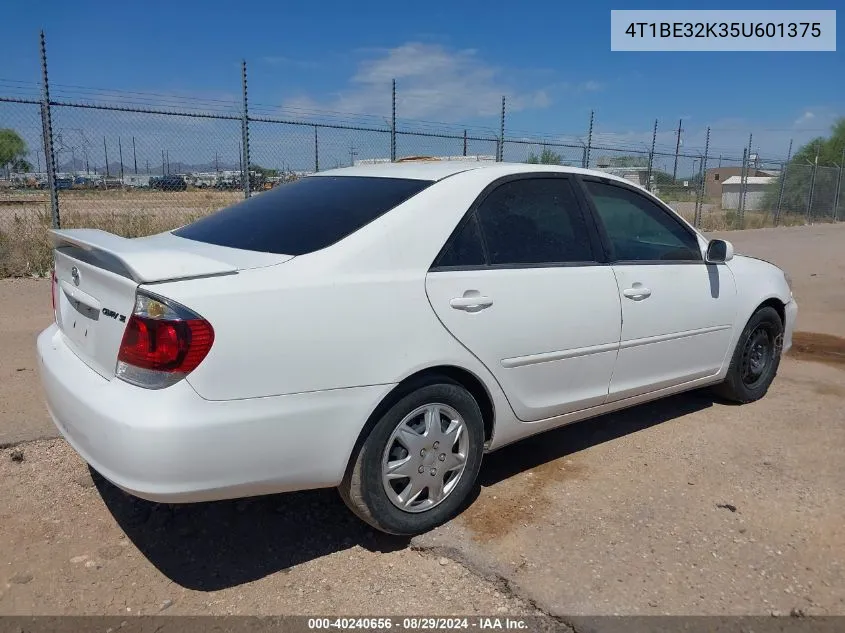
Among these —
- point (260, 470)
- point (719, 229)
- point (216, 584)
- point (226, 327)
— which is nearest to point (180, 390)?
point (226, 327)

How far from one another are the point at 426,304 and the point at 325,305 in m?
0.47

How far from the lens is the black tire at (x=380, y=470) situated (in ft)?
9.21

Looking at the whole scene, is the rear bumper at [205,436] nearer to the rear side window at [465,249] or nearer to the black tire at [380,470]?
the black tire at [380,470]

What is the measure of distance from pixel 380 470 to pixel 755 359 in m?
3.24

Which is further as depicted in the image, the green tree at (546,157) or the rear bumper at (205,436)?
the green tree at (546,157)

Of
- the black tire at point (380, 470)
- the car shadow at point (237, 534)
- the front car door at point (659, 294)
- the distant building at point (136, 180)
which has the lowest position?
the car shadow at point (237, 534)

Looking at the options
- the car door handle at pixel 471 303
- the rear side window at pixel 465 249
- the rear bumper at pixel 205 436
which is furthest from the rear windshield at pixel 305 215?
the rear bumper at pixel 205 436

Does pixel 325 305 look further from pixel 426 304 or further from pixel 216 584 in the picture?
pixel 216 584

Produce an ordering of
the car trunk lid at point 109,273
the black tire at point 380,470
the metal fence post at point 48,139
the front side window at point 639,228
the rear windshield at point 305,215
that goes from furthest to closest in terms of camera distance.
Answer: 1. the metal fence post at point 48,139
2. the front side window at point 639,228
3. the rear windshield at point 305,215
4. the black tire at point 380,470
5. the car trunk lid at point 109,273

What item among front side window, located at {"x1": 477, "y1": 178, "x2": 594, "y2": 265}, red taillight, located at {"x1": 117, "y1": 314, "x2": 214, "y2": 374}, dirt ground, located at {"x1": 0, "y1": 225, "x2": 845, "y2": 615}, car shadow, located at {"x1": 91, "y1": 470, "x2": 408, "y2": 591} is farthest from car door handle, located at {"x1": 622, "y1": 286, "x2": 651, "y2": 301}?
red taillight, located at {"x1": 117, "y1": 314, "x2": 214, "y2": 374}

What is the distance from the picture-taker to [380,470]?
2.85 metres

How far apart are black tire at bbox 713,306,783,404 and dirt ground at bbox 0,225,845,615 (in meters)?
0.50

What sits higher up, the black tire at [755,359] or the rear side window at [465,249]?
the rear side window at [465,249]

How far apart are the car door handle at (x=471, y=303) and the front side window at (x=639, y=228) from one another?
107 centimetres
